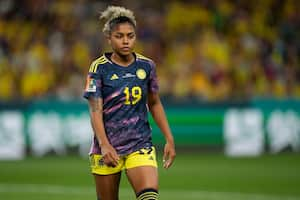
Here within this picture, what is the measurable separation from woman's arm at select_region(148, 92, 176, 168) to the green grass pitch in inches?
203

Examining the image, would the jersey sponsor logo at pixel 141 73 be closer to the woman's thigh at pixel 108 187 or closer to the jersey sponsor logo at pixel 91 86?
the jersey sponsor logo at pixel 91 86

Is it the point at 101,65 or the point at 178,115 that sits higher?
the point at 101,65

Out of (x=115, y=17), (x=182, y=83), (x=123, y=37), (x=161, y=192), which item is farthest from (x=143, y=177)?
(x=182, y=83)

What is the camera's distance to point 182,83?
21.3m

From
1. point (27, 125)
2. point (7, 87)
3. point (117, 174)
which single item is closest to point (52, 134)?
point (27, 125)

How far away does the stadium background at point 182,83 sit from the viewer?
19.5 m

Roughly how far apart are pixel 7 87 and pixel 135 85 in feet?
46.6

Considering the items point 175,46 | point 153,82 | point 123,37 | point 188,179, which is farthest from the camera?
point 175,46

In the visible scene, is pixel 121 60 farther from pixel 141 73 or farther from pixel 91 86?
pixel 91 86

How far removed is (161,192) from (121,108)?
20.5 ft

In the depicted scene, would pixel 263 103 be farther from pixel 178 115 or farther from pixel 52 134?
pixel 52 134

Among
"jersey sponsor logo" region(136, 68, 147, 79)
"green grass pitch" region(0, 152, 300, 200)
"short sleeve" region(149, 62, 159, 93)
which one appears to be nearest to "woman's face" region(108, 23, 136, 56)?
"jersey sponsor logo" region(136, 68, 147, 79)

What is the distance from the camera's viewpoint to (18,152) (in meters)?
20.5

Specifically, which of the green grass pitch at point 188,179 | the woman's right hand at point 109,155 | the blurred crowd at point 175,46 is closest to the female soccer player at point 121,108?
the woman's right hand at point 109,155
